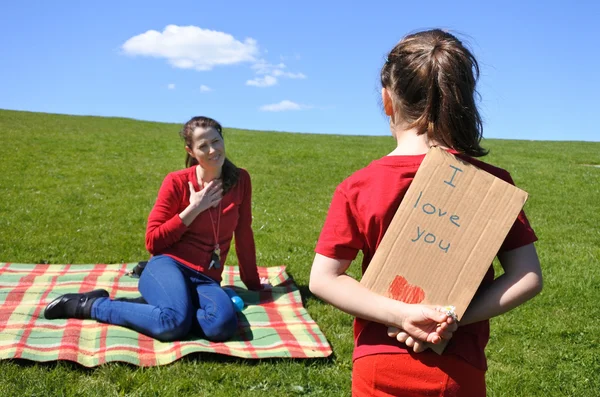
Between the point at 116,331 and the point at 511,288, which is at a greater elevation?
the point at 511,288

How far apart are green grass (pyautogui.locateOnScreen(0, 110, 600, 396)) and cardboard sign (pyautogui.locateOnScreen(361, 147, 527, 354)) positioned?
7.72 ft

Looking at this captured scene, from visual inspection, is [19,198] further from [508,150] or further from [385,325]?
[508,150]

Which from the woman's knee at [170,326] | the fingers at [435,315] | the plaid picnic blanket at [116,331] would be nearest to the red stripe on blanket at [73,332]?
the plaid picnic blanket at [116,331]

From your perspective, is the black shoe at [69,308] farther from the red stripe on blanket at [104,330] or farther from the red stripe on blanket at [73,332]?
the red stripe on blanket at [104,330]

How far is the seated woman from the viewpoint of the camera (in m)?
4.79

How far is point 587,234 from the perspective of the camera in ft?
31.2

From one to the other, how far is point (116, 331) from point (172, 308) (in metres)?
0.49

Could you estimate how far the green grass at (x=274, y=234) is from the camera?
416 centimetres

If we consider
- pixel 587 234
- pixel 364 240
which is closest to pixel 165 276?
pixel 364 240

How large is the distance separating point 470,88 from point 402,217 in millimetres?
452

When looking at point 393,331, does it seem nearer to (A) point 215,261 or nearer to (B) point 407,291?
Answer: (B) point 407,291

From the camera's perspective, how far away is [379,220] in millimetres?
1918

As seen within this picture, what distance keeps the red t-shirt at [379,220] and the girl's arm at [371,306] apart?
0.06 metres

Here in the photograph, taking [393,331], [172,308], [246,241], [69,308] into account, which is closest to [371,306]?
[393,331]
